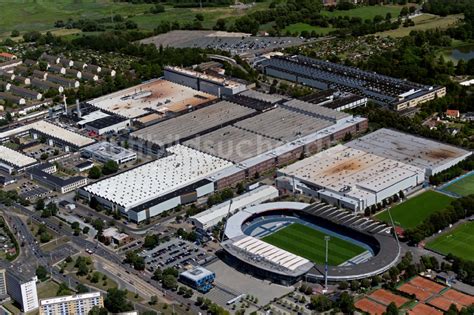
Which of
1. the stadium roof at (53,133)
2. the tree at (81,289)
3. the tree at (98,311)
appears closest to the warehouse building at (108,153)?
the stadium roof at (53,133)

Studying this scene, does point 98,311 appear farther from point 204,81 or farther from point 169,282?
point 204,81

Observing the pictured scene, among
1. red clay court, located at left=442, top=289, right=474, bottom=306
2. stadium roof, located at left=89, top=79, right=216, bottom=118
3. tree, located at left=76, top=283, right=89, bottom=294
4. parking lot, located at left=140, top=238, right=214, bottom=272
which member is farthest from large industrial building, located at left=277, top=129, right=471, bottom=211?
stadium roof, located at left=89, top=79, right=216, bottom=118

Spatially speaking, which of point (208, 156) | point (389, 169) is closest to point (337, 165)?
point (389, 169)

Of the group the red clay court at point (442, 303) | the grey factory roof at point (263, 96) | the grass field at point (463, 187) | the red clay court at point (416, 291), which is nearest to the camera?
the red clay court at point (442, 303)

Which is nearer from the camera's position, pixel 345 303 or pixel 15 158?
pixel 345 303

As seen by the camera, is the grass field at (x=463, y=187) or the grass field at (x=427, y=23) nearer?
the grass field at (x=463, y=187)

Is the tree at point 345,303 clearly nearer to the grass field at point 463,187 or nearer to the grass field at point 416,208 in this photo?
the grass field at point 416,208

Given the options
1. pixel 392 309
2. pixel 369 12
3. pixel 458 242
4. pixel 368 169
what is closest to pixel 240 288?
pixel 392 309
